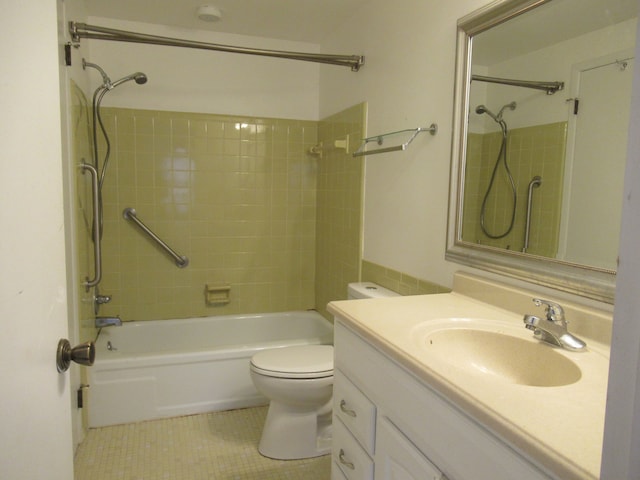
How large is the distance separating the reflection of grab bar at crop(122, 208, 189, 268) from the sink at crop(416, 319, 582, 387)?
207 cm

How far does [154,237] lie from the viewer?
2.84 metres

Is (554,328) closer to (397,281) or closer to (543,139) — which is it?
(543,139)

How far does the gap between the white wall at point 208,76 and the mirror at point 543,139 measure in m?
1.67

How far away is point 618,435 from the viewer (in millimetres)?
371

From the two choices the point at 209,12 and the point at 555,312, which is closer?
the point at 555,312

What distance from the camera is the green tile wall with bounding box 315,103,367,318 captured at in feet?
8.18

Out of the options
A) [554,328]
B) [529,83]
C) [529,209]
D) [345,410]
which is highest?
[529,83]

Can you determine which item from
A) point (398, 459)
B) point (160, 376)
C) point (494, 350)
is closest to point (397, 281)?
point (494, 350)

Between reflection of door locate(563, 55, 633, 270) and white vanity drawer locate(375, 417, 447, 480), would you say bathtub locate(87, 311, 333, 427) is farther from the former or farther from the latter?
reflection of door locate(563, 55, 633, 270)

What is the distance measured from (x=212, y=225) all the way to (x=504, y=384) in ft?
→ 8.03

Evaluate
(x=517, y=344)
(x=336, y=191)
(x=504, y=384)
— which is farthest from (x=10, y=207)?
(x=336, y=191)

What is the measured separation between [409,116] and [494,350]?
3.72ft

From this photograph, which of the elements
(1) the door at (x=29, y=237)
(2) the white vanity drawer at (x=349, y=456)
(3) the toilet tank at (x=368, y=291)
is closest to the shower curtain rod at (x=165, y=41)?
(3) the toilet tank at (x=368, y=291)

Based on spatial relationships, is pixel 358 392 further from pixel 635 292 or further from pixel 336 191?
pixel 336 191
